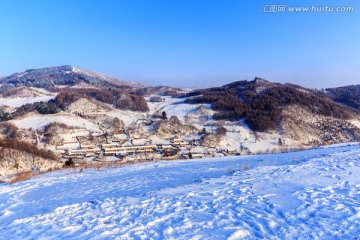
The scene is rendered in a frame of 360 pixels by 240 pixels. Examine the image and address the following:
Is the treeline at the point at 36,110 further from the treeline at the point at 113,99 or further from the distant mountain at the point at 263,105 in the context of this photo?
the distant mountain at the point at 263,105

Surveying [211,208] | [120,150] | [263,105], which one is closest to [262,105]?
[263,105]

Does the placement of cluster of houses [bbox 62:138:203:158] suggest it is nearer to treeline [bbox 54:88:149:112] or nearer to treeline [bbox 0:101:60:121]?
treeline [bbox 0:101:60:121]

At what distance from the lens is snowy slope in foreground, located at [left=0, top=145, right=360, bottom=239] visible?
→ 577cm

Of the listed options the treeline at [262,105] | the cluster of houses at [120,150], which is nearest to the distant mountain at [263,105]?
the treeline at [262,105]

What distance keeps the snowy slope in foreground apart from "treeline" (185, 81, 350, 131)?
50526 millimetres

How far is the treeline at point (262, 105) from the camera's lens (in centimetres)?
6172

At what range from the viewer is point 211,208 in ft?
23.5

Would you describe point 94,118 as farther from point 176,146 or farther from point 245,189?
point 245,189

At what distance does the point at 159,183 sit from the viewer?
11.4 metres

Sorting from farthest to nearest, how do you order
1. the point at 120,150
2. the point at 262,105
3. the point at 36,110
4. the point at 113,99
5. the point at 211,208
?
1. the point at 113,99
2. the point at 262,105
3. the point at 36,110
4. the point at 120,150
5. the point at 211,208

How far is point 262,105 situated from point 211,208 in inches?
2505

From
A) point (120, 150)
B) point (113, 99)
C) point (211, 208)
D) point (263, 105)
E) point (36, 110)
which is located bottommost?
point (120, 150)

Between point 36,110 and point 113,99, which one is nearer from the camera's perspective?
point 36,110

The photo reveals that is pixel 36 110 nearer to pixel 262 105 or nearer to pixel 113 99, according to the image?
pixel 113 99
